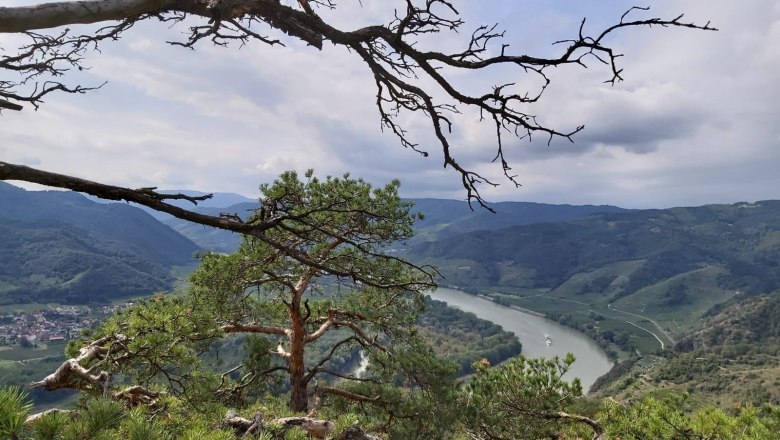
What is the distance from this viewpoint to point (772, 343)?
324 ft

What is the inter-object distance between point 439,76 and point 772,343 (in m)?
133

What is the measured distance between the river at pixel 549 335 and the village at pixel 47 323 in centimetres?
9981

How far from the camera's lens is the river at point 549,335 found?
93.4 meters

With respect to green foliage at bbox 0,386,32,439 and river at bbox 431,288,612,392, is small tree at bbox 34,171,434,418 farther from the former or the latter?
river at bbox 431,288,612,392

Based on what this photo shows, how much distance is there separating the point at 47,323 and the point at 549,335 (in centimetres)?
13498

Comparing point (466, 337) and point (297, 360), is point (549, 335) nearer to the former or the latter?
point (466, 337)

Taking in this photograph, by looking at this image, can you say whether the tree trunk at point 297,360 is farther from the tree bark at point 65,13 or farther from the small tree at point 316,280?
the tree bark at point 65,13

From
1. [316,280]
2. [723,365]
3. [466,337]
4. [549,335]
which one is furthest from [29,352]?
[723,365]

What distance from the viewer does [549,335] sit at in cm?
11494

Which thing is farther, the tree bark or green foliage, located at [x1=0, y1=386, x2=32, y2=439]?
the tree bark

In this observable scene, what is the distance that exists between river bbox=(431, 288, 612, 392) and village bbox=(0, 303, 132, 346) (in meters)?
99.8

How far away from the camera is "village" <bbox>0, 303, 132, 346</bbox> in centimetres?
10094

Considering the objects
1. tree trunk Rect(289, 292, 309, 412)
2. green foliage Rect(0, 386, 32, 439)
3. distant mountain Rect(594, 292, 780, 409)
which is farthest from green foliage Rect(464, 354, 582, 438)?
distant mountain Rect(594, 292, 780, 409)

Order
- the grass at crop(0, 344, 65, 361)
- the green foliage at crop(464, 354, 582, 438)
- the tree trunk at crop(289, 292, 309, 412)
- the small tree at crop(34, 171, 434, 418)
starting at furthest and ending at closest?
the grass at crop(0, 344, 65, 361) → the tree trunk at crop(289, 292, 309, 412) → the green foliage at crop(464, 354, 582, 438) → the small tree at crop(34, 171, 434, 418)
